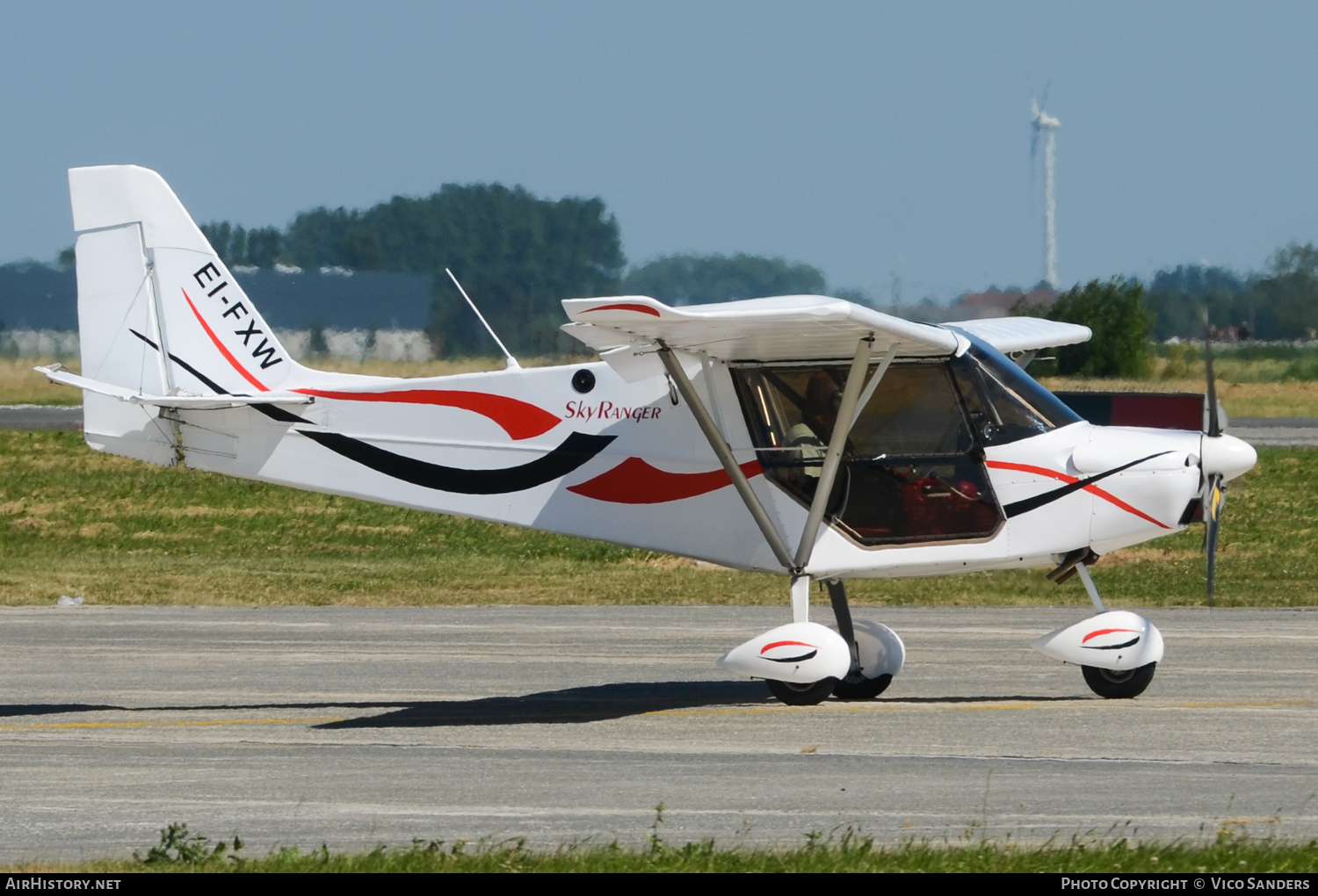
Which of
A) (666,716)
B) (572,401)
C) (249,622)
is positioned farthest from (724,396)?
(249,622)

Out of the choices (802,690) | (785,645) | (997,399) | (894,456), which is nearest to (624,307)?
(894,456)

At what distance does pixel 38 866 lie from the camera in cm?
669

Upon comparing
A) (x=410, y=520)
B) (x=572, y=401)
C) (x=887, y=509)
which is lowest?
(x=410, y=520)

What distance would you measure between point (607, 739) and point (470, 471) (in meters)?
2.50

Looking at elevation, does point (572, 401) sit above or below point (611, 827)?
above

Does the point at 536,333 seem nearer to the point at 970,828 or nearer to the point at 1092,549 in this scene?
the point at 1092,549

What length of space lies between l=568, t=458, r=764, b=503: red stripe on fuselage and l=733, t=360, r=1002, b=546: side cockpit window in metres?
0.48

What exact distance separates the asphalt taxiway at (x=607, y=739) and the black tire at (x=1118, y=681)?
0.15 m

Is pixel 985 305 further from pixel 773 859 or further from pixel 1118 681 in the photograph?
pixel 773 859

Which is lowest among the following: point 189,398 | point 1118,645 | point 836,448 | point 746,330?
point 1118,645

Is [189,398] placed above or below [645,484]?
above

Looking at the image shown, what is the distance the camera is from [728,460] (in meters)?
11.0
